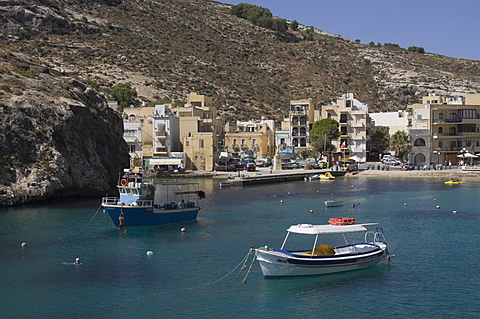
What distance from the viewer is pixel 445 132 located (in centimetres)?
10862

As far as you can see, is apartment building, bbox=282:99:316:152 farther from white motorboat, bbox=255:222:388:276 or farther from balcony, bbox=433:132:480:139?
white motorboat, bbox=255:222:388:276

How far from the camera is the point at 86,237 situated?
4191 centimetres

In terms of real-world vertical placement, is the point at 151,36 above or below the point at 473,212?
above

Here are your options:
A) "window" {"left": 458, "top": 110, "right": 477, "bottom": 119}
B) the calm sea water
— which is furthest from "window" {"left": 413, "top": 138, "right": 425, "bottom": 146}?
the calm sea water

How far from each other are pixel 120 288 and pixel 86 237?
13.5m

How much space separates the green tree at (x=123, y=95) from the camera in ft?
417

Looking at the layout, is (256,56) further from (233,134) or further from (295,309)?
(295,309)

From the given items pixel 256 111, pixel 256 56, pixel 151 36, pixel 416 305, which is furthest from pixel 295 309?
pixel 256 56

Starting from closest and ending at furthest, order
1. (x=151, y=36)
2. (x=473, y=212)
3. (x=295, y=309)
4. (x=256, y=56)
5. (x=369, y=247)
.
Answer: (x=295, y=309) → (x=369, y=247) → (x=473, y=212) → (x=151, y=36) → (x=256, y=56)

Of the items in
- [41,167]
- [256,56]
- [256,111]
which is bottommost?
[41,167]

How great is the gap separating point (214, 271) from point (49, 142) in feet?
111

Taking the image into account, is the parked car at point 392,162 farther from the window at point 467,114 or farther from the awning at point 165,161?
the awning at point 165,161

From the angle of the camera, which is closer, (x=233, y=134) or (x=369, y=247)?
(x=369, y=247)

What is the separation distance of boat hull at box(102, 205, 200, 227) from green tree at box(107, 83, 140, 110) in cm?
8129
